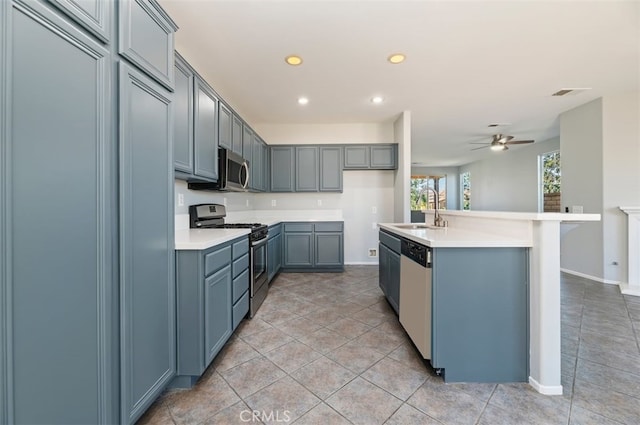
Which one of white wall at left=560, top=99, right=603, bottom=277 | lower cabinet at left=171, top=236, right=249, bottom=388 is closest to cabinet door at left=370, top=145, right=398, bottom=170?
white wall at left=560, top=99, right=603, bottom=277

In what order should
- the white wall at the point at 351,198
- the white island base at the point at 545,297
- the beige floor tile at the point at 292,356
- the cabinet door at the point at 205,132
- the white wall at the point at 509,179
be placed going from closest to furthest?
the white island base at the point at 545,297 < the beige floor tile at the point at 292,356 < the cabinet door at the point at 205,132 < the white wall at the point at 351,198 < the white wall at the point at 509,179

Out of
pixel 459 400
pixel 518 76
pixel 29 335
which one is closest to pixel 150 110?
pixel 29 335

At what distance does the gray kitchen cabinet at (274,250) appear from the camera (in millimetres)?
3330

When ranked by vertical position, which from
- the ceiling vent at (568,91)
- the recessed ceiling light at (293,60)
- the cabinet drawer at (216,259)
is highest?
the ceiling vent at (568,91)

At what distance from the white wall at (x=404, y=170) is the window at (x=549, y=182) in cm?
436

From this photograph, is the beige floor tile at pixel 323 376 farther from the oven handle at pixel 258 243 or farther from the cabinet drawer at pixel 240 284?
→ the oven handle at pixel 258 243

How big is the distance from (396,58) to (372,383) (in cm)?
293

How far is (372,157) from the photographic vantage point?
4512 millimetres

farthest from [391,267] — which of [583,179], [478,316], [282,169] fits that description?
[583,179]

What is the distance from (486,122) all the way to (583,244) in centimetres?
258

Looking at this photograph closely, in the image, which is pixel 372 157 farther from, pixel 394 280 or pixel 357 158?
pixel 394 280

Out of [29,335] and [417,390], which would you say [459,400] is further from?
[29,335]

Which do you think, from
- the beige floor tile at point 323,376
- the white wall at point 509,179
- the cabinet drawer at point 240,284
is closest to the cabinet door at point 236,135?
the cabinet drawer at point 240,284

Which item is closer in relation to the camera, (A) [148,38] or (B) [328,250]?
(A) [148,38]
